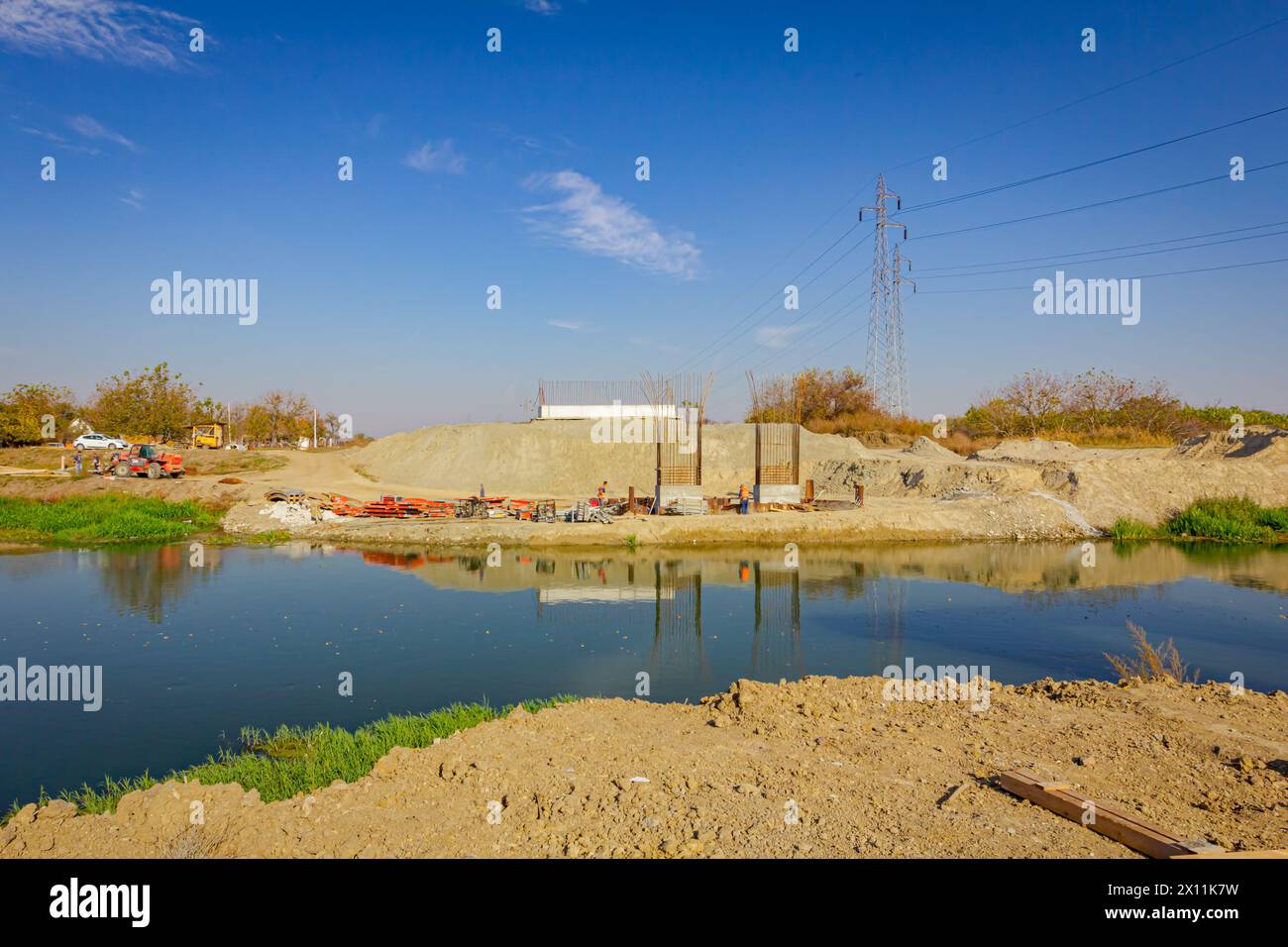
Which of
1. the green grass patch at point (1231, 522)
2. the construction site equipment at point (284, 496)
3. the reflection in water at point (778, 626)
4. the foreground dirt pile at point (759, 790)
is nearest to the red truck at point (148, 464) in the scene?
the construction site equipment at point (284, 496)

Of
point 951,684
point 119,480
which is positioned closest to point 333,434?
point 119,480

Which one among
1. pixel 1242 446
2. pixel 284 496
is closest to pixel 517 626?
pixel 284 496

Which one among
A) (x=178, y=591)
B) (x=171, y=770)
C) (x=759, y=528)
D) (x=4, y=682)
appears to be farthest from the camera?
(x=759, y=528)

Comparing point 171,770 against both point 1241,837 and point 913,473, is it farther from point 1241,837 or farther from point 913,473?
point 913,473

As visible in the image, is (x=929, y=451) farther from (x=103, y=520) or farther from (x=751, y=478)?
(x=103, y=520)

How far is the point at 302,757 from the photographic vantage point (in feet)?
27.4

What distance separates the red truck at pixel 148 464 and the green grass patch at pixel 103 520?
4810 mm

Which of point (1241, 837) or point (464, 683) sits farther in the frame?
point (464, 683)

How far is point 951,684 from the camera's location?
398 inches

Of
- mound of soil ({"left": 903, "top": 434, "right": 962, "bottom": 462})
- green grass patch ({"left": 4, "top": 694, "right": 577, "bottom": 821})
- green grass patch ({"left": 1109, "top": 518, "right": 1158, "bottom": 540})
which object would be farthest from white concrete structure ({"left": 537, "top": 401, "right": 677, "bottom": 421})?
green grass patch ({"left": 4, "top": 694, "right": 577, "bottom": 821})

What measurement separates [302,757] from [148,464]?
3557 centimetres
